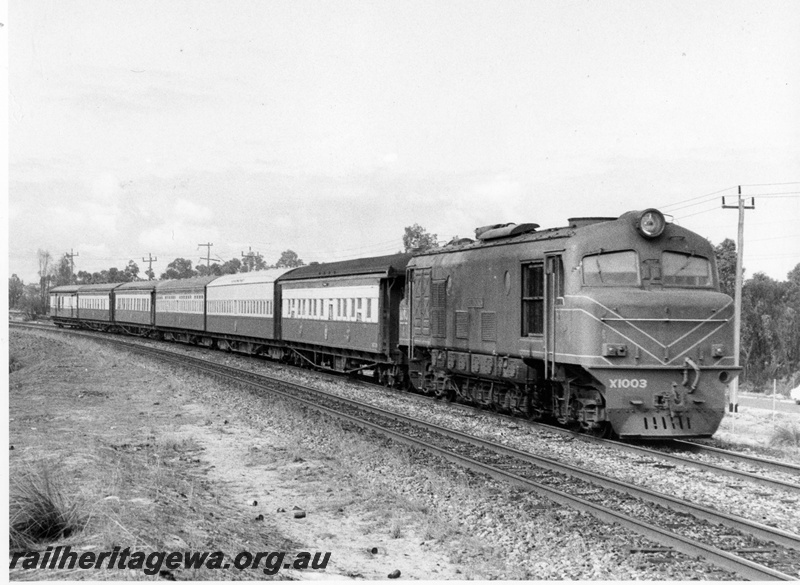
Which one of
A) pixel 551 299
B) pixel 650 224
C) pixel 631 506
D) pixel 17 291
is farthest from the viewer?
pixel 17 291

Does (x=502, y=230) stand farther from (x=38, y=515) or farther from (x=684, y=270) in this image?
(x=38, y=515)

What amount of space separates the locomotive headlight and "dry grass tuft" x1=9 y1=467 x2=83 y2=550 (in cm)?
926

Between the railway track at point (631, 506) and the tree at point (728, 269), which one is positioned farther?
the tree at point (728, 269)

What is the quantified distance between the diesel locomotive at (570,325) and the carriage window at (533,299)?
0.07 feet

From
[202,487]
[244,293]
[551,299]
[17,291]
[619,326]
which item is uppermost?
[17,291]

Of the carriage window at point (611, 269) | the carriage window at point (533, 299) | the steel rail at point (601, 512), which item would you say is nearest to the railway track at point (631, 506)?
the steel rail at point (601, 512)

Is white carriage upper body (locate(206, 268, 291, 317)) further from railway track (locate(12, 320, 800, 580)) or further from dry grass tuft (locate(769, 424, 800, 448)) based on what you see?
dry grass tuft (locate(769, 424, 800, 448))

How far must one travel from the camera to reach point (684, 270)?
12422mm

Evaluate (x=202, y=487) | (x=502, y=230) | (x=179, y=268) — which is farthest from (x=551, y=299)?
(x=179, y=268)

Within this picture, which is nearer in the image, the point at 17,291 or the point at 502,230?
the point at 502,230

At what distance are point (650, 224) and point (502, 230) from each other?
11.4 ft

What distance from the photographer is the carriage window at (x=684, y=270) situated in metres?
12.3

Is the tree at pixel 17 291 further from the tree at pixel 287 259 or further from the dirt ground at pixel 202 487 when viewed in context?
the dirt ground at pixel 202 487

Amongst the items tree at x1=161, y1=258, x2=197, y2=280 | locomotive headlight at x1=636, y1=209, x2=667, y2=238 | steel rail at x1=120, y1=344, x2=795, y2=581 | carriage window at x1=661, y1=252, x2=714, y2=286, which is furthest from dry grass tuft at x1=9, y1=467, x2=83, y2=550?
tree at x1=161, y1=258, x2=197, y2=280
